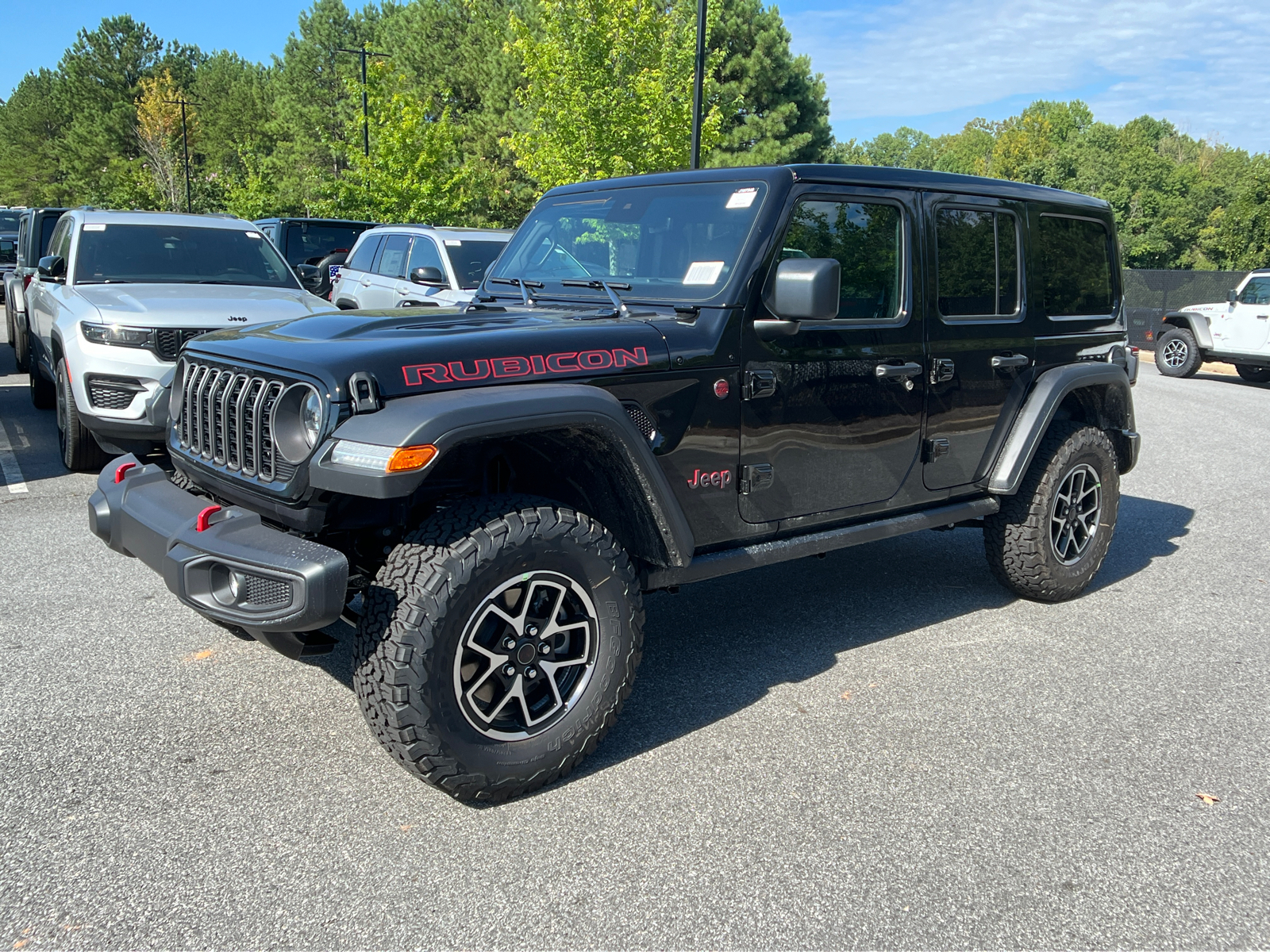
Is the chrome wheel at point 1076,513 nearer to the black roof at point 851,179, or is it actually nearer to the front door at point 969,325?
the front door at point 969,325

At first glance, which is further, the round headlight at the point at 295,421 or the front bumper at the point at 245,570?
the round headlight at the point at 295,421

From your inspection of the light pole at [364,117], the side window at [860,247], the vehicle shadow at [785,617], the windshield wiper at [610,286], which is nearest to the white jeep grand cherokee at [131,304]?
the windshield wiper at [610,286]

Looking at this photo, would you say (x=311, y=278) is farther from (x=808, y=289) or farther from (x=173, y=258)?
(x=808, y=289)

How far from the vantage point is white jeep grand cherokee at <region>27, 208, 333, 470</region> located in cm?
693

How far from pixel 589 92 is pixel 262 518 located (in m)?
15.5

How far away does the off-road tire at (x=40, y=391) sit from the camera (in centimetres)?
994

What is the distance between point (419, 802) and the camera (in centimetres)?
323

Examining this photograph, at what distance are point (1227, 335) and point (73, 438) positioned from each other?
1728 centimetres

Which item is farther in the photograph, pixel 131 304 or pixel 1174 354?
pixel 1174 354

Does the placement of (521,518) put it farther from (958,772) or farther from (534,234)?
(534,234)

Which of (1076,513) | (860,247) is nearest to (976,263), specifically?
(860,247)

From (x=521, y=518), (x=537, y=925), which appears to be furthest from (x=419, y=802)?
(x=521, y=518)

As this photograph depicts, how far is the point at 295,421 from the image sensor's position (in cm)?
320

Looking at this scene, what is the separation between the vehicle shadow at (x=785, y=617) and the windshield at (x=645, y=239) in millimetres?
1568
